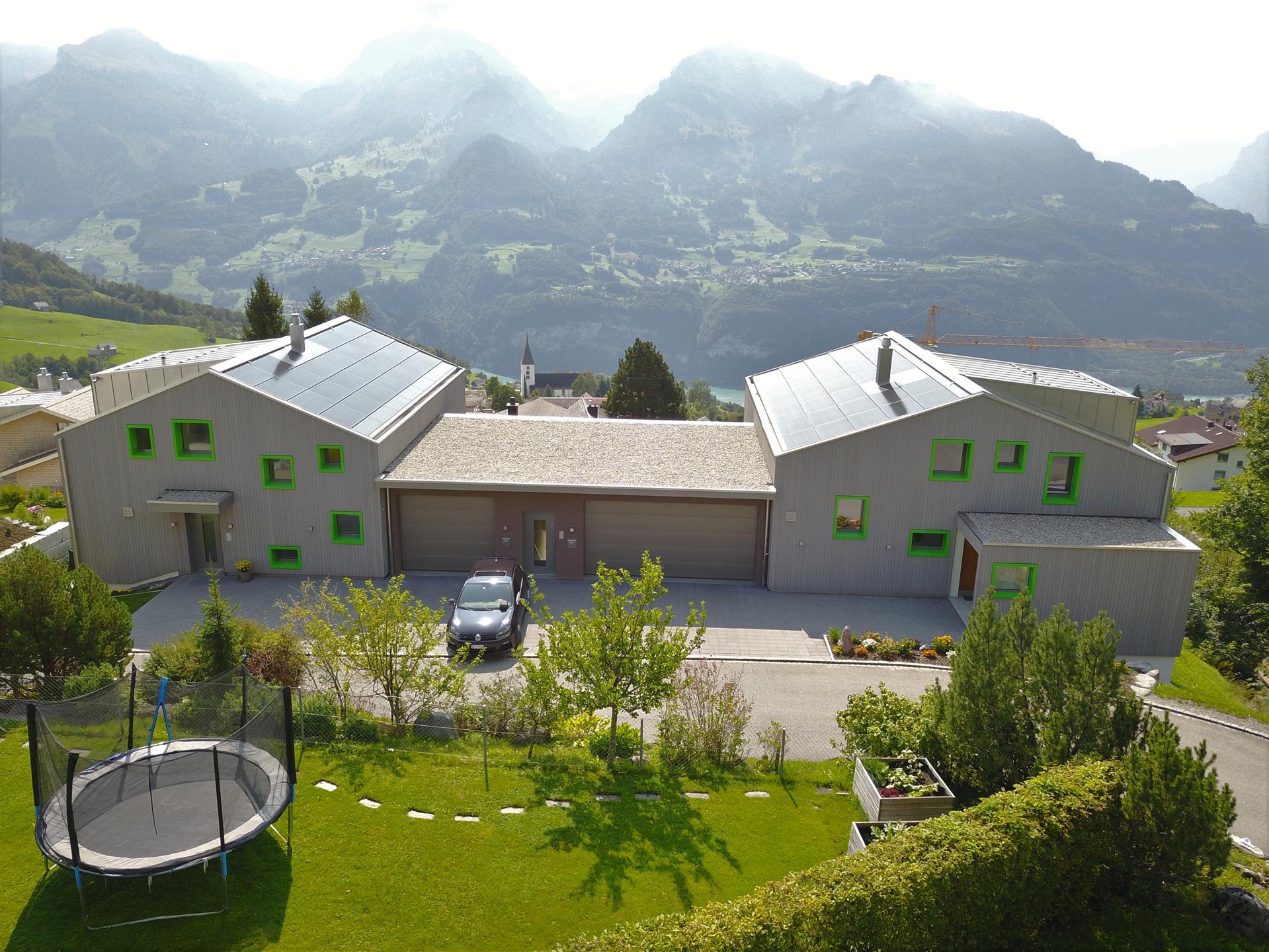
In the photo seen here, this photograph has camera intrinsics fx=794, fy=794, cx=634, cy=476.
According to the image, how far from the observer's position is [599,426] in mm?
28703

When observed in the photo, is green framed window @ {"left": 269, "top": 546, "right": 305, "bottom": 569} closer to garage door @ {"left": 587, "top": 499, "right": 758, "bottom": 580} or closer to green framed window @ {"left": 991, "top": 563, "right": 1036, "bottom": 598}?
garage door @ {"left": 587, "top": 499, "right": 758, "bottom": 580}

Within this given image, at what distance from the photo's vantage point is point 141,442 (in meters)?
24.1

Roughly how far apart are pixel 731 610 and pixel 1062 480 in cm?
1040

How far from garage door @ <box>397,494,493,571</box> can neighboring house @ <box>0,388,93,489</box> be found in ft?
79.8

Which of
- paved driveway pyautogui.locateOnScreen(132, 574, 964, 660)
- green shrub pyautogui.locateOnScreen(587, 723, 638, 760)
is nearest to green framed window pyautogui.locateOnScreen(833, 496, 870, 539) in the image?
paved driveway pyautogui.locateOnScreen(132, 574, 964, 660)

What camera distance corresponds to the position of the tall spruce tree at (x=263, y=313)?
42.9 meters

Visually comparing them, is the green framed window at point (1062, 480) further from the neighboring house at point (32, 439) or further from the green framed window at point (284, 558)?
the neighboring house at point (32, 439)

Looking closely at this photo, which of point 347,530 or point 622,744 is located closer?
point 622,744

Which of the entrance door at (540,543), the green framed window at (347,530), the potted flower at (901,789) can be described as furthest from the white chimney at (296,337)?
the potted flower at (901,789)

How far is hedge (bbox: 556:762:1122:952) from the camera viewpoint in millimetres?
8609

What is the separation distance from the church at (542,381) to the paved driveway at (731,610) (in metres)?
101

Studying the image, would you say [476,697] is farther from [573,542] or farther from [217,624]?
[573,542]

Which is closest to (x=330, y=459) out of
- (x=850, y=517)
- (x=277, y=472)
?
(x=277, y=472)

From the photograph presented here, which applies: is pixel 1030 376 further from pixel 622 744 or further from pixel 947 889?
pixel 947 889
